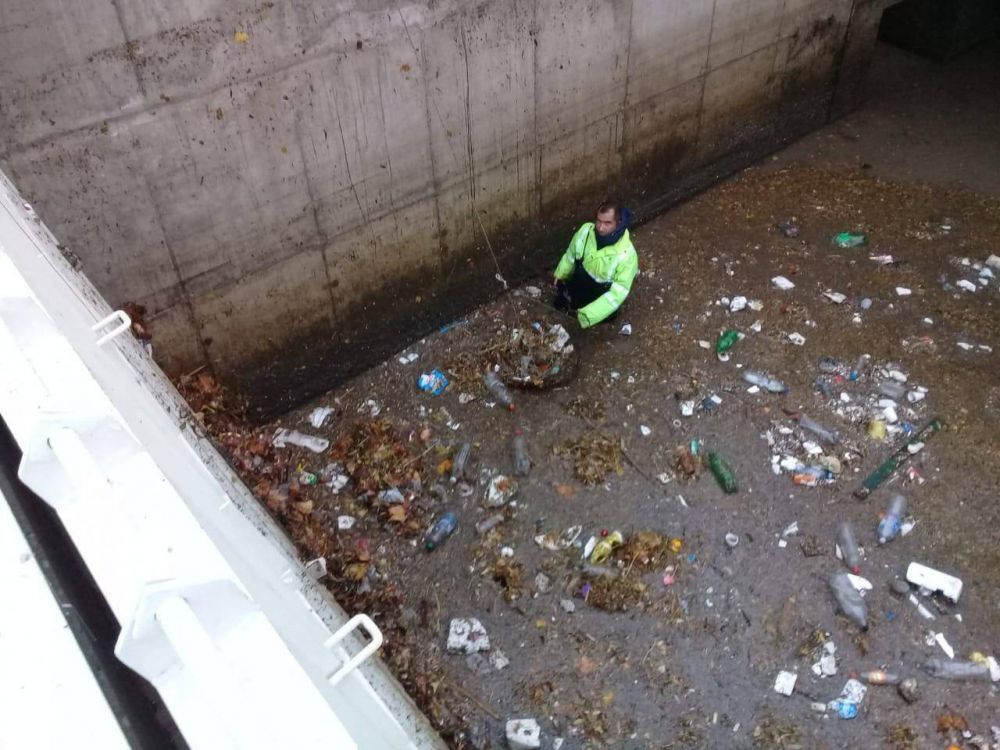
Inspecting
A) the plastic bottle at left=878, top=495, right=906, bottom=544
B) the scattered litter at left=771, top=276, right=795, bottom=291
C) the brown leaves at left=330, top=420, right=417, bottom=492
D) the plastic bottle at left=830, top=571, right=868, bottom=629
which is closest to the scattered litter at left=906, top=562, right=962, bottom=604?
the plastic bottle at left=878, top=495, right=906, bottom=544

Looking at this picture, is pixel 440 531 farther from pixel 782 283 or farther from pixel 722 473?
pixel 782 283

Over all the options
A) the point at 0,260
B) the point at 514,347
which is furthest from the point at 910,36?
the point at 0,260

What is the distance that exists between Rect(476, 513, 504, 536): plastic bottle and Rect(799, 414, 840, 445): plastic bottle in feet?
6.70

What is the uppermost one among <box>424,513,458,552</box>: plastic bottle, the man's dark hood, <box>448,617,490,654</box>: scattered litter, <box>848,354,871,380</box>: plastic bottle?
the man's dark hood

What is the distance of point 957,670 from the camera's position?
3746 millimetres

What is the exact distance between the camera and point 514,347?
5.42 meters

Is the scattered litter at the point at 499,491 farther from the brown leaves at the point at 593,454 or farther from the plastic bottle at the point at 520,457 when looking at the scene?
the brown leaves at the point at 593,454

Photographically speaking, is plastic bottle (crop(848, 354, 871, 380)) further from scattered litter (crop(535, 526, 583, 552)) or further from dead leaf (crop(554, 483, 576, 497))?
scattered litter (crop(535, 526, 583, 552))

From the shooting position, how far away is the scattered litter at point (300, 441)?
4844 mm

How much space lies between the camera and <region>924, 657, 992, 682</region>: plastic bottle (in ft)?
12.2

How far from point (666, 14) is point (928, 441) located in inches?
137

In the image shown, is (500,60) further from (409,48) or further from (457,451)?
(457,451)

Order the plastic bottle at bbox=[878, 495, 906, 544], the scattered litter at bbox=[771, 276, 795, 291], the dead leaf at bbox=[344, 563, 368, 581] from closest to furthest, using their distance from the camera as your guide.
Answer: the dead leaf at bbox=[344, 563, 368, 581] < the plastic bottle at bbox=[878, 495, 906, 544] < the scattered litter at bbox=[771, 276, 795, 291]

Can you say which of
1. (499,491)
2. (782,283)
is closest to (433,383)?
(499,491)
